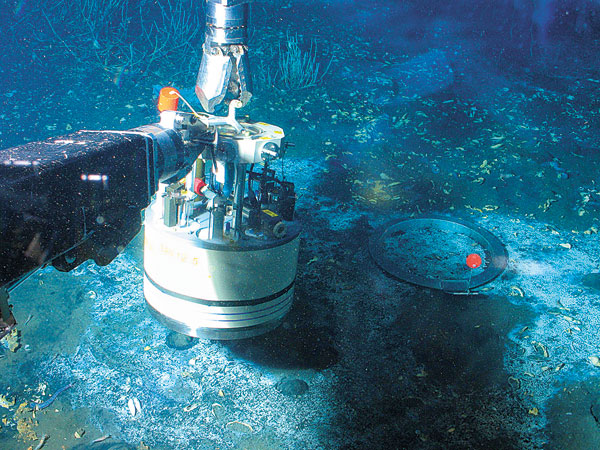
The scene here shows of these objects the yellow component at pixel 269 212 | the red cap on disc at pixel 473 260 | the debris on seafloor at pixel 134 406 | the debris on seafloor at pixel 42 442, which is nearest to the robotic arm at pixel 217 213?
the yellow component at pixel 269 212

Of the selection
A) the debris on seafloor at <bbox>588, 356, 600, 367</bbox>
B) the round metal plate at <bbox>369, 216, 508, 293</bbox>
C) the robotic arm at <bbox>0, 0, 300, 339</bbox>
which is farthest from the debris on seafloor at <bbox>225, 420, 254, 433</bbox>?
the debris on seafloor at <bbox>588, 356, 600, 367</bbox>

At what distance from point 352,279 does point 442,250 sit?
1.44m

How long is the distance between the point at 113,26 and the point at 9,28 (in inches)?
87.4

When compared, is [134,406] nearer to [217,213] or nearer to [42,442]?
[42,442]

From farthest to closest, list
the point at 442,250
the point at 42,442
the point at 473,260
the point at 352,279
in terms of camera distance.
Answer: the point at 442,250 → the point at 473,260 → the point at 352,279 → the point at 42,442

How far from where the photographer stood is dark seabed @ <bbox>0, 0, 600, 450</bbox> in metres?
3.96

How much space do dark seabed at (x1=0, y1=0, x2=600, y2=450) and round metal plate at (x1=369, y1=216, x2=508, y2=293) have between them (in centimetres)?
11

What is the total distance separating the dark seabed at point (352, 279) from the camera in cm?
396

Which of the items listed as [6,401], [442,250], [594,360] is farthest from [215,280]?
[594,360]

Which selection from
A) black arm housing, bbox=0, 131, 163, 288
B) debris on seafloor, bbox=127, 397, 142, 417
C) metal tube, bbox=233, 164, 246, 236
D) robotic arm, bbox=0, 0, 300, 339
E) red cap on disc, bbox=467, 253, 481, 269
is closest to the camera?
black arm housing, bbox=0, 131, 163, 288

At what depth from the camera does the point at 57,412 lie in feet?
12.8

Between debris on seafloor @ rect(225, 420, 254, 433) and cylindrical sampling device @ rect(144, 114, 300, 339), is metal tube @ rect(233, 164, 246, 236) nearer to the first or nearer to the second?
cylindrical sampling device @ rect(144, 114, 300, 339)

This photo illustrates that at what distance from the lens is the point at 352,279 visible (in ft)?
18.4

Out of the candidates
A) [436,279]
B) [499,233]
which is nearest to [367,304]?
[436,279]
